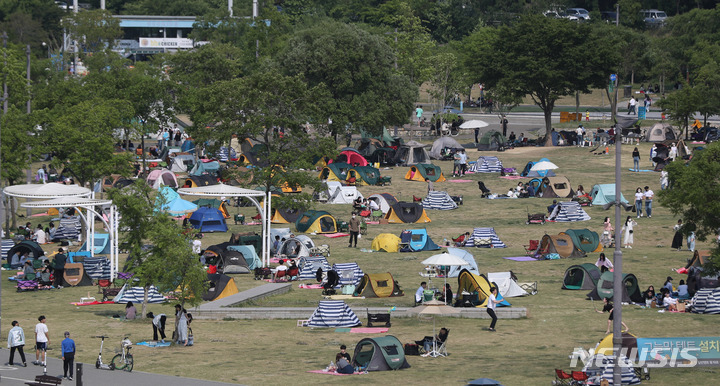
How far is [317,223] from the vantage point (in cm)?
4712

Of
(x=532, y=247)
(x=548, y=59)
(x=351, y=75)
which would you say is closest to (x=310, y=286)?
(x=532, y=247)

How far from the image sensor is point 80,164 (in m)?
44.3

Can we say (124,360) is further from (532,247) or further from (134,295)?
(532,247)

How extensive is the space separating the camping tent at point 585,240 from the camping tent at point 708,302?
974 cm

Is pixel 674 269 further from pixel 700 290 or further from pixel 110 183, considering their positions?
pixel 110 183

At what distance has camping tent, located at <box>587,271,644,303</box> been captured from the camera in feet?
107

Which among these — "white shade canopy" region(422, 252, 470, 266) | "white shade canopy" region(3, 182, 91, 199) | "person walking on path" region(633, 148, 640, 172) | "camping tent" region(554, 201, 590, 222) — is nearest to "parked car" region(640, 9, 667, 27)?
"person walking on path" region(633, 148, 640, 172)

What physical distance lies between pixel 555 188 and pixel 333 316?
2704 centimetres

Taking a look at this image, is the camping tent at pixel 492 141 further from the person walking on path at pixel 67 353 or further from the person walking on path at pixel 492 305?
the person walking on path at pixel 67 353

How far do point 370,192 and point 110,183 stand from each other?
15.2 metres

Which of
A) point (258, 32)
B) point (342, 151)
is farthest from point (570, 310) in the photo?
point (258, 32)

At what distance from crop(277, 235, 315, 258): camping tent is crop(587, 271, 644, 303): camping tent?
42.0 ft

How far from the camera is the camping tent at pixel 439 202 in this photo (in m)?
52.4

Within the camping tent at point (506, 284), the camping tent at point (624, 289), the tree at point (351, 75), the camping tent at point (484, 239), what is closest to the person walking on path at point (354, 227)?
the camping tent at point (484, 239)
